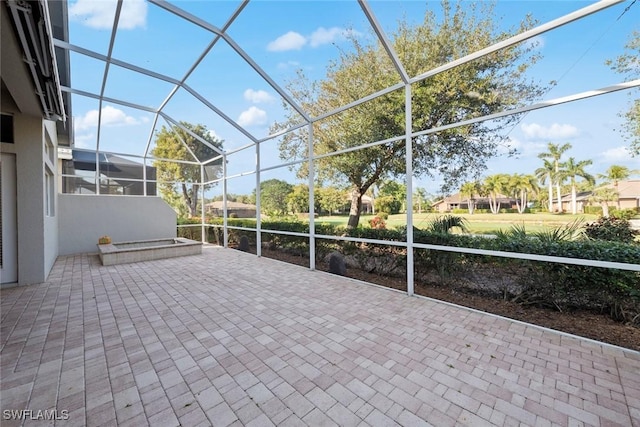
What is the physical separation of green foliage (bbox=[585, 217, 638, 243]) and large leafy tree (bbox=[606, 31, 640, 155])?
812mm

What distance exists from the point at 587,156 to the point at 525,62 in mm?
2644

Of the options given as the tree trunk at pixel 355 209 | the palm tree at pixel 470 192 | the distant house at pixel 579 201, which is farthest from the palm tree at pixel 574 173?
the tree trunk at pixel 355 209

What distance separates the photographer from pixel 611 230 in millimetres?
3330

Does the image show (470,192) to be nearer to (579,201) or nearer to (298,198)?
(579,201)

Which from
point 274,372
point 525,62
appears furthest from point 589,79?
point 274,372

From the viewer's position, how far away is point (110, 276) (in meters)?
6.07

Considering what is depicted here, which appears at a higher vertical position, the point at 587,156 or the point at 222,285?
the point at 587,156

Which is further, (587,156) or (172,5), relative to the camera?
(172,5)

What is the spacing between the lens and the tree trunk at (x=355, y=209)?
21.9ft

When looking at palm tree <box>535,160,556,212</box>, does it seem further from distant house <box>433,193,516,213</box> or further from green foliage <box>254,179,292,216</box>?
green foliage <box>254,179,292,216</box>

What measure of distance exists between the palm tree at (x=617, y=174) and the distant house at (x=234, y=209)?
8.20 meters

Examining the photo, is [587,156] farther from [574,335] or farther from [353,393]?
[353,393]

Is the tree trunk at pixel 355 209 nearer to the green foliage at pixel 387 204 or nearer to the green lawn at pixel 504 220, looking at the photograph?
the green foliage at pixel 387 204

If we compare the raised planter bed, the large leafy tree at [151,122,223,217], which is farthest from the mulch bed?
the large leafy tree at [151,122,223,217]
